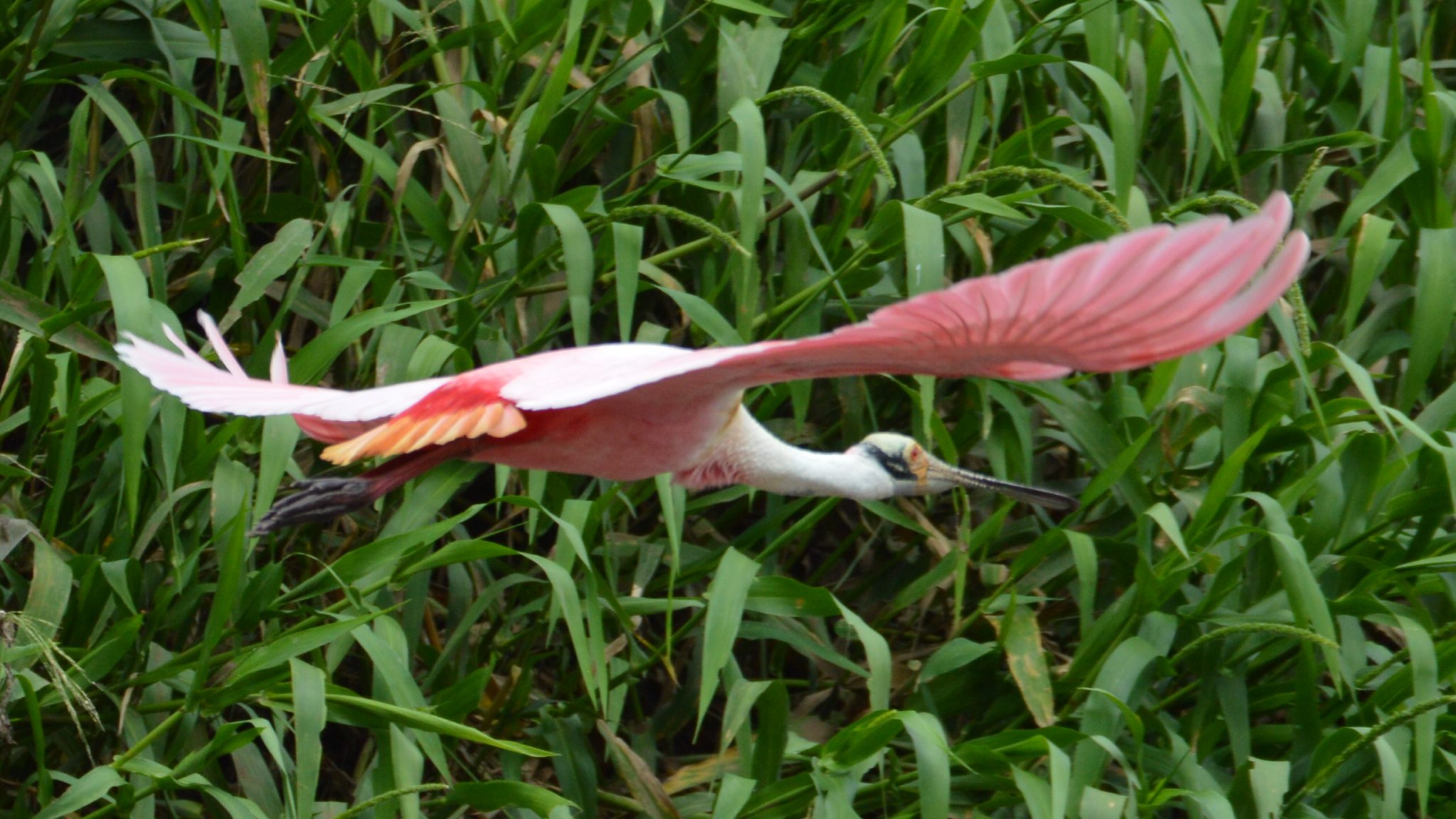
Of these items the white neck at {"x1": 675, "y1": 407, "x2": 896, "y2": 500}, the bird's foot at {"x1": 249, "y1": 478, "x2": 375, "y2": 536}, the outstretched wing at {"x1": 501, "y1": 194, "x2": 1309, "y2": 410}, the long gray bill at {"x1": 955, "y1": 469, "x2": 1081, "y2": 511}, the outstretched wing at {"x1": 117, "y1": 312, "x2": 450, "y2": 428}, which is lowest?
the long gray bill at {"x1": 955, "y1": 469, "x2": 1081, "y2": 511}

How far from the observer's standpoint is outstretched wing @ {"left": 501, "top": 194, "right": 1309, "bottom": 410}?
5.15ft

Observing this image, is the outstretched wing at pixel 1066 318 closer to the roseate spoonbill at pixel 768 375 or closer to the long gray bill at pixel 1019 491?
the roseate spoonbill at pixel 768 375

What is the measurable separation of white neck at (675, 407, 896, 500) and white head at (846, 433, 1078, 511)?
0.03 metres

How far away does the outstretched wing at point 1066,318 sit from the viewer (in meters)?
1.57

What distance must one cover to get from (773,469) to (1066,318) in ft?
2.17

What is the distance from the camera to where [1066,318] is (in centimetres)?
173

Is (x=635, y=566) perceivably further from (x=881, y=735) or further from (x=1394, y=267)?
(x=1394, y=267)

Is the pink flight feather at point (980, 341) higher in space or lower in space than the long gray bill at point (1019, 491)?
higher

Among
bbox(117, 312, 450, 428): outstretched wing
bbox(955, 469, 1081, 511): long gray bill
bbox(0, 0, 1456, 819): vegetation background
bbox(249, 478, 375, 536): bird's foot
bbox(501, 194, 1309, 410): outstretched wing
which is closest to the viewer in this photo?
bbox(501, 194, 1309, 410): outstretched wing

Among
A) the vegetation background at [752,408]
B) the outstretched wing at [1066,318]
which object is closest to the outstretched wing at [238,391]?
the vegetation background at [752,408]

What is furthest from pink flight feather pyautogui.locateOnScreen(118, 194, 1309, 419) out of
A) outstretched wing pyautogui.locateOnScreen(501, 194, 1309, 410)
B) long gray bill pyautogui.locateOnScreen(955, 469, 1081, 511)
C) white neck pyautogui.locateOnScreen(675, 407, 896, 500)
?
long gray bill pyautogui.locateOnScreen(955, 469, 1081, 511)

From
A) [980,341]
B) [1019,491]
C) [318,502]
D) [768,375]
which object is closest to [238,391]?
[318,502]

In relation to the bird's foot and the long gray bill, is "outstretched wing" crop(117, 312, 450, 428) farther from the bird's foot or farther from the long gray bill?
the long gray bill

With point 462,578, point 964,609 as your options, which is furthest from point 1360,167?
point 462,578
